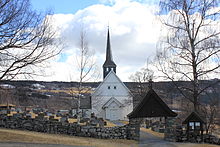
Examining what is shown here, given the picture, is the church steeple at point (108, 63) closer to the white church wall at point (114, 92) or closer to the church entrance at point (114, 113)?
the white church wall at point (114, 92)

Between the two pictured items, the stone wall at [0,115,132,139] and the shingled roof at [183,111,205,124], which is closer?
the shingled roof at [183,111,205,124]

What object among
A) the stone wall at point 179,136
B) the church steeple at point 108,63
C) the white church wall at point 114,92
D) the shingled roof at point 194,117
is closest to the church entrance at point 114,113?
the white church wall at point 114,92

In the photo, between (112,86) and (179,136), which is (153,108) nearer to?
(179,136)

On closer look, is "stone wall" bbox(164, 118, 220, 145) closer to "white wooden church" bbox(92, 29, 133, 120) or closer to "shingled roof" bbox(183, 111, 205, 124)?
"shingled roof" bbox(183, 111, 205, 124)

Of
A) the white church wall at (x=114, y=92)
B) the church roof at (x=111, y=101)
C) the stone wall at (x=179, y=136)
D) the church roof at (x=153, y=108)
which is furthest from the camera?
the white church wall at (x=114, y=92)

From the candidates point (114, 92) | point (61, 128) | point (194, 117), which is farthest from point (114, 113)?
point (194, 117)

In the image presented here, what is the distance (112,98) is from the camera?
160 feet

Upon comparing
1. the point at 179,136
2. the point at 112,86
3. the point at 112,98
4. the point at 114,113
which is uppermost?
the point at 112,86

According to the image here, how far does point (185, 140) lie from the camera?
65.1 feet

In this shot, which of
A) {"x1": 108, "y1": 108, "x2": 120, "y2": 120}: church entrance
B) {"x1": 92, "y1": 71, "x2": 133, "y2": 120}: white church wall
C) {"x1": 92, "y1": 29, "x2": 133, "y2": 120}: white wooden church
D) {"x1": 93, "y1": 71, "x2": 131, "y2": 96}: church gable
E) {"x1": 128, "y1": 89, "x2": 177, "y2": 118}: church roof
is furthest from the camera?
{"x1": 93, "y1": 71, "x2": 131, "y2": 96}: church gable

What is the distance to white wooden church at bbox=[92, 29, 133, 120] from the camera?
47.8m

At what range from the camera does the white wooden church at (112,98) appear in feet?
157

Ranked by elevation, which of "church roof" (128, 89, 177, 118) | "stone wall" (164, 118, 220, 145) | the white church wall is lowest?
"stone wall" (164, 118, 220, 145)

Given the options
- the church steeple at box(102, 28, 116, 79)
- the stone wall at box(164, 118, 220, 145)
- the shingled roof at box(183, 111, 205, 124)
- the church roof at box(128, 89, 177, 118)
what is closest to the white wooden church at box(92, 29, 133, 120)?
the church steeple at box(102, 28, 116, 79)
